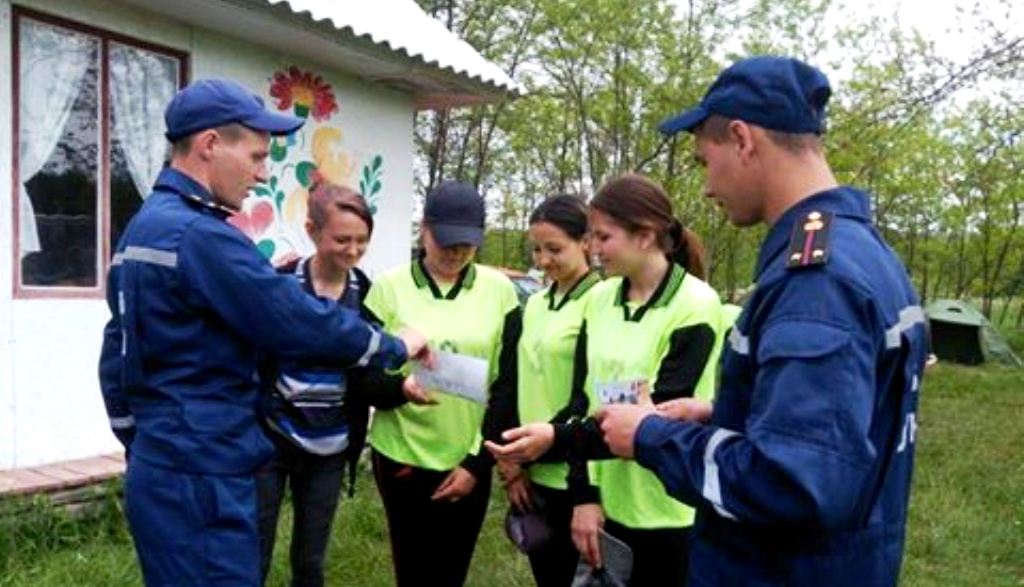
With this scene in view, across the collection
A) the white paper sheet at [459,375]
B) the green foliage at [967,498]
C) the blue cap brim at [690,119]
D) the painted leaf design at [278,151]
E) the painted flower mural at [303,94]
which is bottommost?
the green foliage at [967,498]

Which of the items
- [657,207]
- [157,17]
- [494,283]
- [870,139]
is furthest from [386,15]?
[870,139]

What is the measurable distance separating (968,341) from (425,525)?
49.5 ft

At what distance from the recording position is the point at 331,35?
557cm

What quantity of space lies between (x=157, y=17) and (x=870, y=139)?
35.6ft

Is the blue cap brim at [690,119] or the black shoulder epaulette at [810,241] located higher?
the blue cap brim at [690,119]

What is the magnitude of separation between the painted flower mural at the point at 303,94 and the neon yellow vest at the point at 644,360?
4004 mm

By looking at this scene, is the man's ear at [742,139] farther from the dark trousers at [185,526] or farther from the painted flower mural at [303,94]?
the painted flower mural at [303,94]

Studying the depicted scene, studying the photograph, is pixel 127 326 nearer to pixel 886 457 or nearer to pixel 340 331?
pixel 340 331

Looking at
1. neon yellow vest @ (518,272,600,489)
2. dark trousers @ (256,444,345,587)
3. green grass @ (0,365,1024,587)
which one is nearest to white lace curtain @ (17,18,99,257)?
green grass @ (0,365,1024,587)

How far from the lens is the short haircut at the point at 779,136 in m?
1.66

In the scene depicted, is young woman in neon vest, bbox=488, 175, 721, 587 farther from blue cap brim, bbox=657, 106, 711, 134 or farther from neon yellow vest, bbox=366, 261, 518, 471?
blue cap brim, bbox=657, 106, 711, 134

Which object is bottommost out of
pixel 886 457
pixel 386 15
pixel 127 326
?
pixel 886 457

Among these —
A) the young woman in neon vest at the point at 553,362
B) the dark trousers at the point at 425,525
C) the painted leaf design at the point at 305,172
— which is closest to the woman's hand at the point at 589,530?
the young woman in neon vest at the point at 553,362

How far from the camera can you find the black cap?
3.05 m
